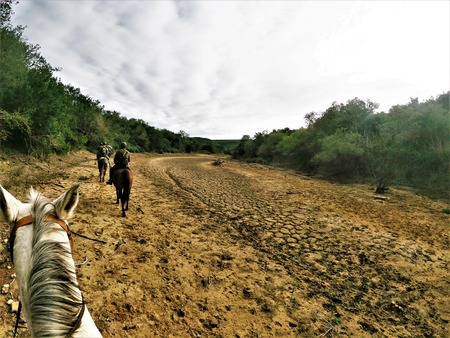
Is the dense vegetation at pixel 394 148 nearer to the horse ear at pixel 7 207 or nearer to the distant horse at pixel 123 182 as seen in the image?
the distant horse at pixel 123 182

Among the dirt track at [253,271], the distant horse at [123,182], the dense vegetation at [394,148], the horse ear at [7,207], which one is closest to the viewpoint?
the horse ear at [7,207]

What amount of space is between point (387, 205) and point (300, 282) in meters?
9.90

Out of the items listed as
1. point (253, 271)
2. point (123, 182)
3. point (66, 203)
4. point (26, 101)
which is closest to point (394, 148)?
point (253, 271)

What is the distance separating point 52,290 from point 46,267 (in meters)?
0.15

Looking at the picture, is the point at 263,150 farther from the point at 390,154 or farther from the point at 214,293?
the point at 214,293

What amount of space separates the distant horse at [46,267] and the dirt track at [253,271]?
2.34 m

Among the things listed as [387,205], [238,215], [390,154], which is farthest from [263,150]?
[238,215]

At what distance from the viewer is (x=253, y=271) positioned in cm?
491

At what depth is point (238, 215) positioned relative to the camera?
8578 mm

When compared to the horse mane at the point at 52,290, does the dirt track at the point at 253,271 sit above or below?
below

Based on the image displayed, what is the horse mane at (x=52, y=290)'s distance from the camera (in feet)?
3.87

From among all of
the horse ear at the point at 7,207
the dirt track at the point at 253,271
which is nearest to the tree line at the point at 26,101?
the dirt track at the point at 253,271

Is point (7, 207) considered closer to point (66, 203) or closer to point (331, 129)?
point (66, 203)

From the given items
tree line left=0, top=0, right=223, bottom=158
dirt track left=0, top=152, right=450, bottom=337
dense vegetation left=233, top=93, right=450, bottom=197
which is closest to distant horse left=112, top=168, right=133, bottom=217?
dirt track left=0, top=152, right=450, bottom=337
